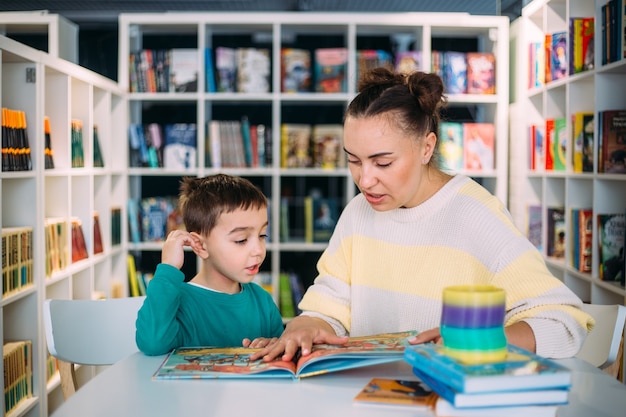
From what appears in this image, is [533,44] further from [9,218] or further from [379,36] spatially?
[9,218]

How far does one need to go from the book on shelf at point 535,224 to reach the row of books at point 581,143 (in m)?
0.22

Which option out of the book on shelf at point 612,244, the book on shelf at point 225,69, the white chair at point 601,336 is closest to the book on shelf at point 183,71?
the book on shelf at point 225,69

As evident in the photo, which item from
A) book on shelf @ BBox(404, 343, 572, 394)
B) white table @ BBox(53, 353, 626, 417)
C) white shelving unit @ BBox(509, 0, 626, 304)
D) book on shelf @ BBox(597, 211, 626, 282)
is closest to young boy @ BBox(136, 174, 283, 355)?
white table @ BBox(53, 353, 626, 417)

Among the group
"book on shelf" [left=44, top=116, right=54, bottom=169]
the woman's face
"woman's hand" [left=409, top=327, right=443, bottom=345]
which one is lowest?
"woman's hand" [left=409, top=327, right=443, bottom=345]

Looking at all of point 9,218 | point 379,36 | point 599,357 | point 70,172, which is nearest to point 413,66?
point 379,36

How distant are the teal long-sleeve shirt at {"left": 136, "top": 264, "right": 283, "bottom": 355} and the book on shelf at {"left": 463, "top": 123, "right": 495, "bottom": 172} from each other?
2.56 meters

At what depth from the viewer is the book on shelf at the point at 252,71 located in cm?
430

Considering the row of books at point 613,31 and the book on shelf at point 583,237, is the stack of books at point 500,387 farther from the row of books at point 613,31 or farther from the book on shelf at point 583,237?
the book on shelf at point 583,237

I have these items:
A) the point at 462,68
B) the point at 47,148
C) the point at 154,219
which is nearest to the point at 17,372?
the point at 47,148

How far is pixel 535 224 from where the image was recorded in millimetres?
4109

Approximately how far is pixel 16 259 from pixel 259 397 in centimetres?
188

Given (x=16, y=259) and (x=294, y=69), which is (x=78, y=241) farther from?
(x=294, y=69)

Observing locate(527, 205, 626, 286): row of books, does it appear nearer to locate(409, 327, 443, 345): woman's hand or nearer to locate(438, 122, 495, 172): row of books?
locate(438, 122, 495, 172): row of books

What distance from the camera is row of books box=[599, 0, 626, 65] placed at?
292 cm
